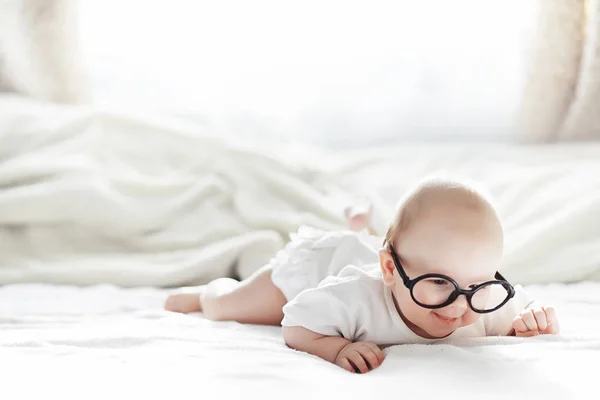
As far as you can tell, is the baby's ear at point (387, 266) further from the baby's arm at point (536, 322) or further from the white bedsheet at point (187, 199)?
the white bedsheet at point (187, 199)

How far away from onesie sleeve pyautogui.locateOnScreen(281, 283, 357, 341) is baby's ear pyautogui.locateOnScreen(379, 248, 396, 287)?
54 mm

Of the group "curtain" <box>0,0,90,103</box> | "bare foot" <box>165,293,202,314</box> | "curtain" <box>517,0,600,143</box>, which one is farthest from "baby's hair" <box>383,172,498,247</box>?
"curtain" <box>0,0,90,103</box>

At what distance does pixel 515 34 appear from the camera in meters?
2.35

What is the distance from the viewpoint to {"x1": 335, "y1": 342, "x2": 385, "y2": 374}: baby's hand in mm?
842

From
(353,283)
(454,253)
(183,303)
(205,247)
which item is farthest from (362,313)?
(205,247)

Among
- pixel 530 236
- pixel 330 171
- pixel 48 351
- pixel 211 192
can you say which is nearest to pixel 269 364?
pixel 48 351

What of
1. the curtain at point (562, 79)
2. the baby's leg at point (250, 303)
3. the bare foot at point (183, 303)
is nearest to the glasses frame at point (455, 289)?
the baby's leg at point (250, 303)

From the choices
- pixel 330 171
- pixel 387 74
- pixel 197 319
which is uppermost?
pixel 387 74

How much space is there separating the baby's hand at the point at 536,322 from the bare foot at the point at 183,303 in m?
0.53

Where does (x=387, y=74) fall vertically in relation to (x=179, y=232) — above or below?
above

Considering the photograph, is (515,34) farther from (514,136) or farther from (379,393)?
(379,393)

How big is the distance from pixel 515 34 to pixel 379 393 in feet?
6.14

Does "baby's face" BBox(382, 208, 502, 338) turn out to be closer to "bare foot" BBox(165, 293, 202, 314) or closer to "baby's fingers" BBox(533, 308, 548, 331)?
"baby's fingers" BBox(533, 308, 548, 331)

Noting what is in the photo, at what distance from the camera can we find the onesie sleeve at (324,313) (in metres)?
0.92
